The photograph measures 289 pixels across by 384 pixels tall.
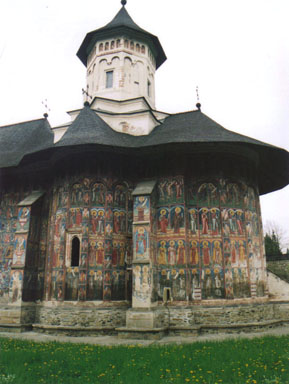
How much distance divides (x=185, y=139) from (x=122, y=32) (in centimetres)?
919

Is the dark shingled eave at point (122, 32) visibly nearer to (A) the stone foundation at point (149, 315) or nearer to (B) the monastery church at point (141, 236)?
(B) the monastery church at point (141, 236)

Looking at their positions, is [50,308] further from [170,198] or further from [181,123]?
[181,123]

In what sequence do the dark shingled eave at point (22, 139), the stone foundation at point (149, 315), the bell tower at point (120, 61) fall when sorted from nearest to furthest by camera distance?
the stone foundation at point (149, 315), the dark shingled eave at point (22, 139), the bell tower at point (120, 61)

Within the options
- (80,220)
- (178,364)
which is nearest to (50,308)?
(80,220)

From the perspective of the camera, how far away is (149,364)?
268 inches

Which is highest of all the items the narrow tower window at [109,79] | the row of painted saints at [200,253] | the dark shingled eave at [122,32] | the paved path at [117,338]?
the dark shingled eave at [122,32]

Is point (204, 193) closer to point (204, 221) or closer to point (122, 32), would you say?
point (204, 221)

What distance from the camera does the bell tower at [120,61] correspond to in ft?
60.0

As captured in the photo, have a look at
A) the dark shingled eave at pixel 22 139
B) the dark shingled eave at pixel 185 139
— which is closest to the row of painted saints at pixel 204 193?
the dark shingled eave at pixel 185 139

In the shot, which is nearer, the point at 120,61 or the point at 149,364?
the point at 149,364

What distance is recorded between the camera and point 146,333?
10.9 metres

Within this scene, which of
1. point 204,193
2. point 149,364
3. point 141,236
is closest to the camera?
point 149,364

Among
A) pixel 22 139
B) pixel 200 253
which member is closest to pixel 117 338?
pixel 200 253

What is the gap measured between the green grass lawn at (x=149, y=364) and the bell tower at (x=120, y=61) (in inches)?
510
